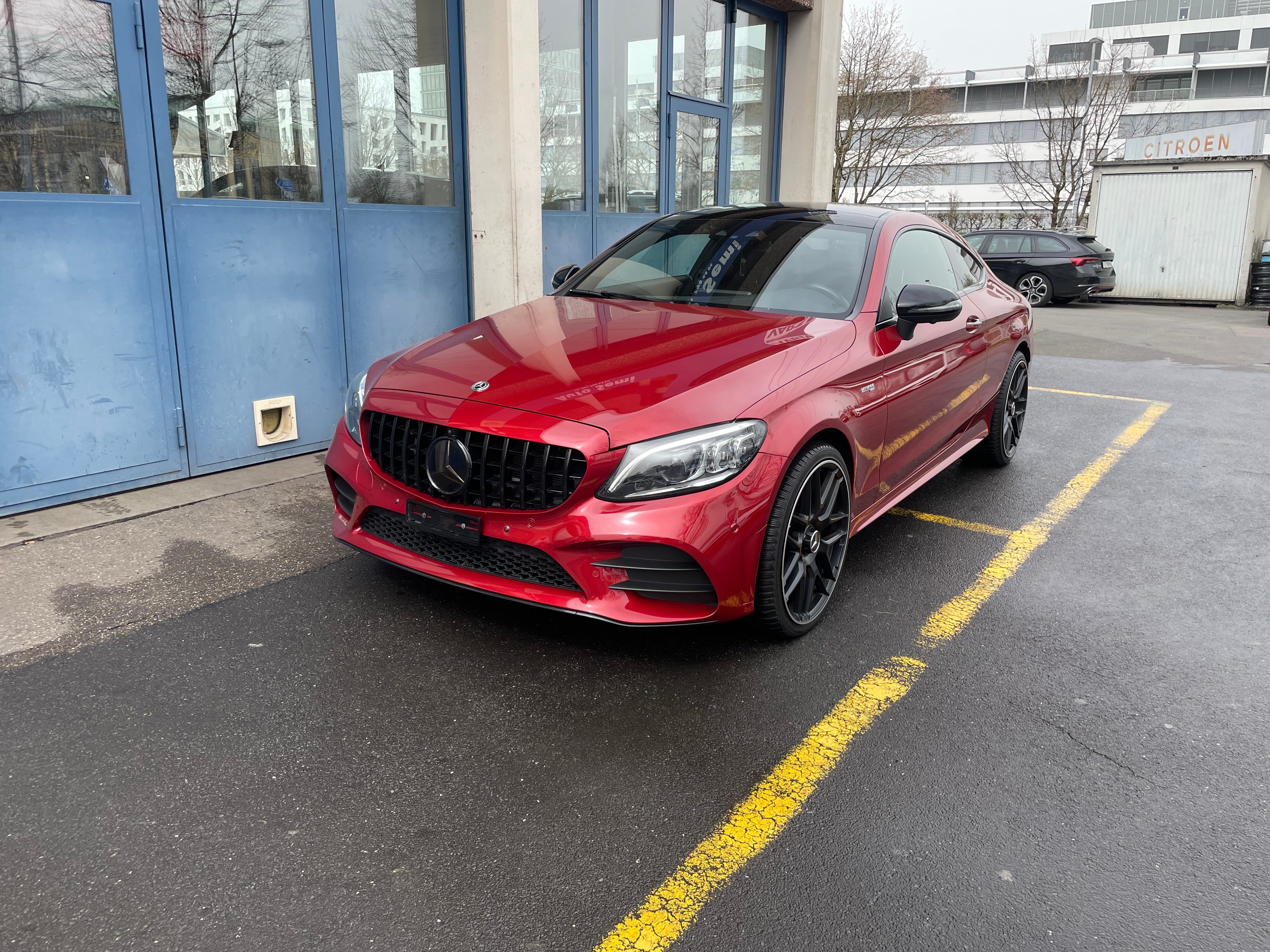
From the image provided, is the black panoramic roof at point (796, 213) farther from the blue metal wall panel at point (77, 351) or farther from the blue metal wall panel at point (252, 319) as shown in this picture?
the blue metal wall panel at point (77, 351)

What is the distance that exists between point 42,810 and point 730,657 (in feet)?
7.16

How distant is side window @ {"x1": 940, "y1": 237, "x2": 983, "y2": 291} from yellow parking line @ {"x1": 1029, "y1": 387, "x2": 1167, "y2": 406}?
3.29m

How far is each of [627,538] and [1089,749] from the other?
1.58 metres

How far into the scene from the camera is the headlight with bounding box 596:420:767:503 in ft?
10.1

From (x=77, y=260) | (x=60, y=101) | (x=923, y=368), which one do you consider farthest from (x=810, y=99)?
(x=77, y=260)

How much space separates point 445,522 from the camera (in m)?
3.31

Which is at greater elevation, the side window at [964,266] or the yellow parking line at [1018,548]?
the side window at [964,266]

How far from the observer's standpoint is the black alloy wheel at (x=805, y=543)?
3344 mm

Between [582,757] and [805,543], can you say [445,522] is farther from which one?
[805,543]

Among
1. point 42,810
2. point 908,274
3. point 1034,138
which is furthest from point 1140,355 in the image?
point 1034,138

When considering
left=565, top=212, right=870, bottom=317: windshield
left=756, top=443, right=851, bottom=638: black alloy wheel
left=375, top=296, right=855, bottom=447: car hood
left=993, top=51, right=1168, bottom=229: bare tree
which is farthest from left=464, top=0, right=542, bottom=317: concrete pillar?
left=993, top=51, right=1168, bottom=229: bare tree

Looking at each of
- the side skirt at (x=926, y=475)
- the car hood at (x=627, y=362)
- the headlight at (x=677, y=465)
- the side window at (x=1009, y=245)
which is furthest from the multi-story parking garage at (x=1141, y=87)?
the headlight at (x=677, y=465)

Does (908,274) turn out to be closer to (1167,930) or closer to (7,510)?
(1167,930)

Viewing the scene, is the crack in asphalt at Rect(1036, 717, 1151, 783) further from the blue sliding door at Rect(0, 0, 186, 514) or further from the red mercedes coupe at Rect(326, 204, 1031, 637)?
the blue sliding door at Rect(0, 0, 186, 514)
